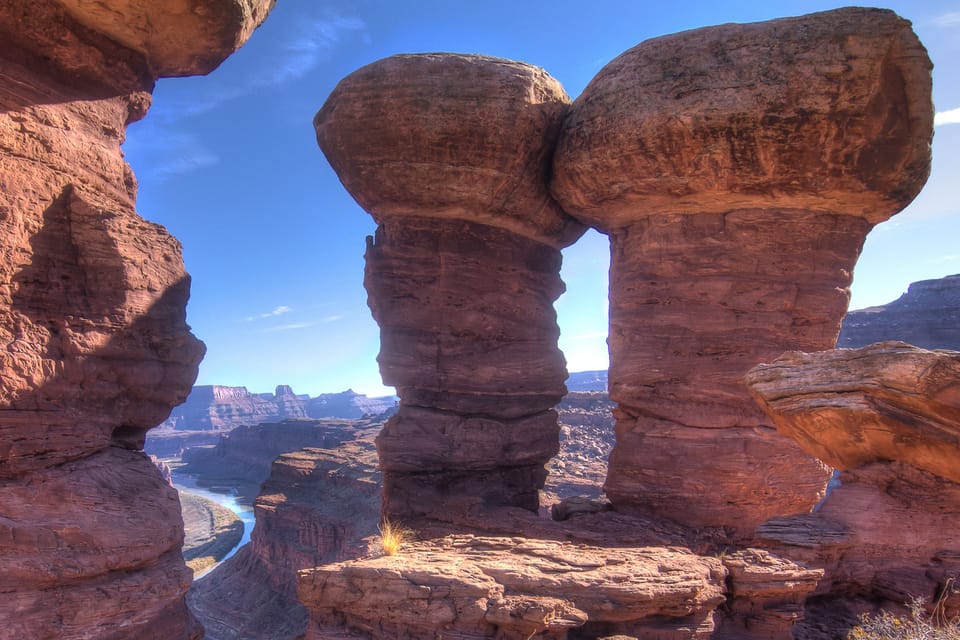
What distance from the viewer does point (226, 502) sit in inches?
3263

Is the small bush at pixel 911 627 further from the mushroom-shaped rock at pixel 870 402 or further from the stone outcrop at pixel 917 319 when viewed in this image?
the stone outcrop at pixel 917 319

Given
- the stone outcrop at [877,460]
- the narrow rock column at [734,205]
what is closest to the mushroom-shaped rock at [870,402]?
the stone outcrop at [877,460]

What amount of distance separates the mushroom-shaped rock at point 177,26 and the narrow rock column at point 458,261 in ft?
10.1

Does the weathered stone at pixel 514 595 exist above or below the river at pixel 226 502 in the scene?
above

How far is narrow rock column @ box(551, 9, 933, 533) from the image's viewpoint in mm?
9203

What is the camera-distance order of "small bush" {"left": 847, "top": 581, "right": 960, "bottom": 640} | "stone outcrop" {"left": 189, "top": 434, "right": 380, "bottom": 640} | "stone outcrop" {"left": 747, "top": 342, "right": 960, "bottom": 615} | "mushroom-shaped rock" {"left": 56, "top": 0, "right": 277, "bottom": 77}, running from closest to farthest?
"stone outcrop" {"left": 747, "top": 342, "right": 960, "bottom": 615}
"small bush" {"left": 847, "top": 581, "right": 960, "bottom": 640}
"mushroom-shaped rock" {"left": 56, "top": 0, "right": 277, "bottom": 77}
"stone outcrop" {"left": 189, "top": 434, "right": 380, "bottom": 640}

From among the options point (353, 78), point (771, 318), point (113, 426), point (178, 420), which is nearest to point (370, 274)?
point (353, 78)

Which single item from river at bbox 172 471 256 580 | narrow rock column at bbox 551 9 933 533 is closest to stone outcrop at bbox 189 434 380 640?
river at bbox 172 471 256 580

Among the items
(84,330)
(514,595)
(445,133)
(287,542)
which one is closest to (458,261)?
(445,133)

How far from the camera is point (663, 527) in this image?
994 cm

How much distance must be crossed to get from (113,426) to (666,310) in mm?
9365

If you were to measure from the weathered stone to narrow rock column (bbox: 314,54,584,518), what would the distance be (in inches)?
168

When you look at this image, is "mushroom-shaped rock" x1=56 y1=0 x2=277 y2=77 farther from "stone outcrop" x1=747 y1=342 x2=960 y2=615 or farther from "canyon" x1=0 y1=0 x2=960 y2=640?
"stone outcrop" x1=747 y1=342 x2=960 y2=615

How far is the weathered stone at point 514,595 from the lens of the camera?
6418 mm
